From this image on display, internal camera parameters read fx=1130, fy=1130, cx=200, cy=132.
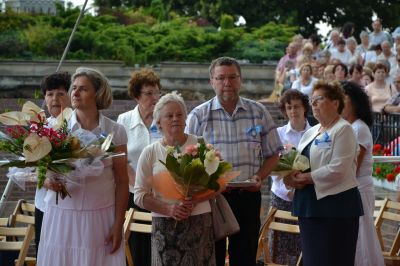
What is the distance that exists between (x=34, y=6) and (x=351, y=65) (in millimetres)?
14814

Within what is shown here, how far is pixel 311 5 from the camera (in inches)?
1652

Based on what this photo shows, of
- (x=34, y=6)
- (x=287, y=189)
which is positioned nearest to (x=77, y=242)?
(x=287, y=189)

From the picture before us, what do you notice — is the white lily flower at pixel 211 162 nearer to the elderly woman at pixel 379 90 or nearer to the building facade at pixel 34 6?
the elderly woman at pixel 379 90

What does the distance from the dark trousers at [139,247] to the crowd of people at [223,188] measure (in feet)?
0.04

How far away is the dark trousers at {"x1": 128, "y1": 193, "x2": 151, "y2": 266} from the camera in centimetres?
1008

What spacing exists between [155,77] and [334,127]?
1.92 meters

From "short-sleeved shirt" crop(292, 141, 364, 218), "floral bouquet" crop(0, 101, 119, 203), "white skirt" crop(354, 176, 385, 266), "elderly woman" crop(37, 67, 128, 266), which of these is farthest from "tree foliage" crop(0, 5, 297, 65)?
"floral bouquet" crop(0, 101, 119, 203)

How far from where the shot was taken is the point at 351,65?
65.1ft

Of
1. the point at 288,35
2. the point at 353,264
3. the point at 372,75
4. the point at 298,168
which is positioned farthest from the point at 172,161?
the point at 288,35

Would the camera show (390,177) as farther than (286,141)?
Yes

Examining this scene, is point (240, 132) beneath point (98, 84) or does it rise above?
beneath

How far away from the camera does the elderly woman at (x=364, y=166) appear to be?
32.4ft

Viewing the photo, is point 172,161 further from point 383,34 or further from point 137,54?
point 137,54

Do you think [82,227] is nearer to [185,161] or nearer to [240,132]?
[185,161]
